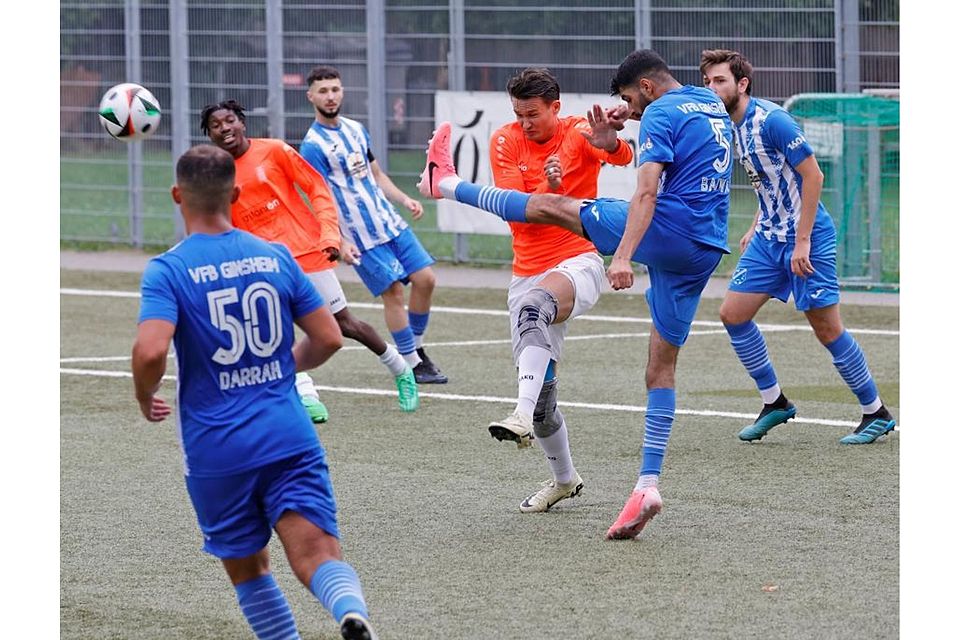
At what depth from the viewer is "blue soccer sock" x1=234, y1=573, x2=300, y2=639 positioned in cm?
510

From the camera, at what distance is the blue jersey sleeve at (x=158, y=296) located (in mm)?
4762

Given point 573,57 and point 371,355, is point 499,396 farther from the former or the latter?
point 573,57

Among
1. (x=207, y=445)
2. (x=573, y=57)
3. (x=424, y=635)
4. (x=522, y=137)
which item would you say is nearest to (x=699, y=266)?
(x=522, y=137)

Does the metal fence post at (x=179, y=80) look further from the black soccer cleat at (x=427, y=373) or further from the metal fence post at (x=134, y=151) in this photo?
the black soccer cleat at (x=427, y=373)

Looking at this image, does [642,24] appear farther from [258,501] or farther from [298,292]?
[258,501]

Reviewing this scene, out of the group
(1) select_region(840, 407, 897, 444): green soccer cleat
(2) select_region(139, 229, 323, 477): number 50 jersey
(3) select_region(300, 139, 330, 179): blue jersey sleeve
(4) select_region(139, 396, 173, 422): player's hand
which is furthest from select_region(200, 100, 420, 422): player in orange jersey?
(2) select_region(139, 229, 323, 477): number 50 jersey

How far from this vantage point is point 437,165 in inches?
311

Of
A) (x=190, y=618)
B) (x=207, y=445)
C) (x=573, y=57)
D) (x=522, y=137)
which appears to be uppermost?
(x=573, y=57)

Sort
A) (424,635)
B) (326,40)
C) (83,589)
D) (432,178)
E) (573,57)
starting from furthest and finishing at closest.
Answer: (326,40), (573,57), (432,178), (83,589), (424,635)

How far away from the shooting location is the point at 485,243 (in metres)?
18.4

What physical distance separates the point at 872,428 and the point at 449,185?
2925 mm

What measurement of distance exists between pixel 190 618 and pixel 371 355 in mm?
6973

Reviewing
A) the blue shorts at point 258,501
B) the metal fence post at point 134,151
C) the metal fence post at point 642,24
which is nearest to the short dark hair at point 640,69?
the blue shorts at point 258,501

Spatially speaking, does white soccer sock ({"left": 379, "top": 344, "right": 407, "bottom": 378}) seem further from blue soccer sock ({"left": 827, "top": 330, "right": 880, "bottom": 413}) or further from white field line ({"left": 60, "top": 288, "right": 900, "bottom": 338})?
white field line ({"left": 60, "top": 288, "right": 900, "bottom": 338})
